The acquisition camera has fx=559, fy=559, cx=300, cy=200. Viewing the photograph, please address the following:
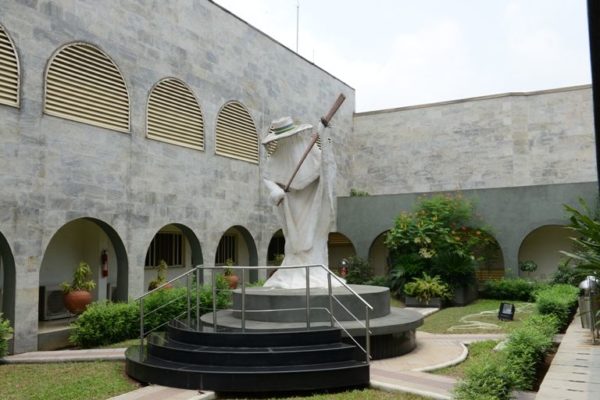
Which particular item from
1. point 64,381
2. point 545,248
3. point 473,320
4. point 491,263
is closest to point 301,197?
point 64,381

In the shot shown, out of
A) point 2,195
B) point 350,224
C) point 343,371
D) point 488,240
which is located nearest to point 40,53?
point 2,195

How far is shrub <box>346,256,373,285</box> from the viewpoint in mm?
17984

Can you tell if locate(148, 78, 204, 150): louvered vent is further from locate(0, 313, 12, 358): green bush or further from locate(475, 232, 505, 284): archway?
locate(475, 232, 505, 284): archway

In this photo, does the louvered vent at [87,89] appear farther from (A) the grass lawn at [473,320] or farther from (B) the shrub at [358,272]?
(B) the shrub at [358,272]

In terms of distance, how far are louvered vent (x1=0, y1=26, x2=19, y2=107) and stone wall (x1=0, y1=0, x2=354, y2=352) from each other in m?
0.12

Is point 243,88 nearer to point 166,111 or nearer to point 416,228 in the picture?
point 166,111

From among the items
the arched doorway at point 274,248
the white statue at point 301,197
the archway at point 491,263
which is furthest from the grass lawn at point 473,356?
the arched doorway at point 274,248

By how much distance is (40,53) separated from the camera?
10.6m

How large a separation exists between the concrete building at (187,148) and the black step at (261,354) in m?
4.60

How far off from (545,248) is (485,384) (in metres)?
15.5

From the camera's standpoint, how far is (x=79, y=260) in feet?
45.9

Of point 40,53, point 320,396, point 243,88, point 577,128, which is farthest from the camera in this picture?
point 577,128

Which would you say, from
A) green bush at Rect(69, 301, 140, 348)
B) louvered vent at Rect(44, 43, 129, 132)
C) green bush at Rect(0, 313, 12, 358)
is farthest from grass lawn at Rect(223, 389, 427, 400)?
louvered vent at Rect(44, 43, 129, 132)

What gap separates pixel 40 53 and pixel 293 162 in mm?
5317
